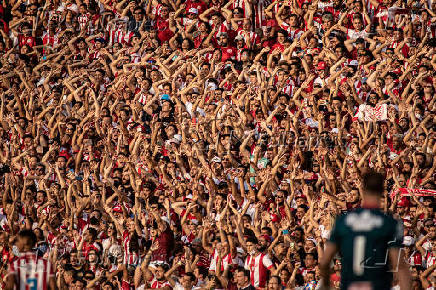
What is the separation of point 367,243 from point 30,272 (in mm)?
3912

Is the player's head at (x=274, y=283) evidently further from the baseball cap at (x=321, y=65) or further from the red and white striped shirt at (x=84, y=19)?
the red and white striped shirt at (x=84, y=19)

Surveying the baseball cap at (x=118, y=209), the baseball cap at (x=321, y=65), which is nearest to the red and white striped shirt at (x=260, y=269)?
the baseball cap at (x=118, y=209)

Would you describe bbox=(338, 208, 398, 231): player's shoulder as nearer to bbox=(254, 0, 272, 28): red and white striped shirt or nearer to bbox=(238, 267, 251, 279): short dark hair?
bbox=(238, 267, 251, 279): short dark hair

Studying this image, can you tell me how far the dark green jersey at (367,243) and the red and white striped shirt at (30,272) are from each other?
3607mm

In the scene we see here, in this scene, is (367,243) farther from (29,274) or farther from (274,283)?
(274,283)

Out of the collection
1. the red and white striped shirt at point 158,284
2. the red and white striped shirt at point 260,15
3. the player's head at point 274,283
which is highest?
the red and white striped shirt at point 260,15

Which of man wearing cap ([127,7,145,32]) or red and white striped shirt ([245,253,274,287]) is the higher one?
man wearing cap ([127,7,145,32])

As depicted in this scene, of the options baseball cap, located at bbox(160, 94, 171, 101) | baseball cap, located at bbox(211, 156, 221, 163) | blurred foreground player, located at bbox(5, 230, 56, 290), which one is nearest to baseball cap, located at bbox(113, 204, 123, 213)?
baseball cap, located at bbox(211, 156, 221, 163)

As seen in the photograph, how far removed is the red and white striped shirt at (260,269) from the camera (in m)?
12.7

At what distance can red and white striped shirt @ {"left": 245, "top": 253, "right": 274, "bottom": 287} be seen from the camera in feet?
41.8

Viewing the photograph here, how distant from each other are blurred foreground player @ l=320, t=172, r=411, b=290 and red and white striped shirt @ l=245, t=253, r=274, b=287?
6236 mm

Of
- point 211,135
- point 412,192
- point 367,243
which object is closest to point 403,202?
point 412,192

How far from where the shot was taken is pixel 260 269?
1276 centimetres

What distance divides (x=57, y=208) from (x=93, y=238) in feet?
3.63
